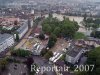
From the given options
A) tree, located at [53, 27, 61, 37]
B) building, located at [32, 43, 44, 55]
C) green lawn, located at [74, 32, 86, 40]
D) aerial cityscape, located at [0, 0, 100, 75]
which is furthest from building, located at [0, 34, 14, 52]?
green lawn, located at [74, 32, 86, 40]

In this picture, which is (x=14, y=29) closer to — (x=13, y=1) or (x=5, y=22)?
(x=5, y=22)

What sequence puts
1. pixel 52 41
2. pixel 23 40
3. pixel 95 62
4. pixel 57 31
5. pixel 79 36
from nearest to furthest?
pixel 95 62, pixel 52 41, pixel 23 40, pixel 57 31, pixel 79 36

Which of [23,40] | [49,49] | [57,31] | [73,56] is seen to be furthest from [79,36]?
[73,56]

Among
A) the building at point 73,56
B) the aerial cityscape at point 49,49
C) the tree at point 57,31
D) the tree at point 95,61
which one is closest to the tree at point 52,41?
the aerial cityscape at point 49,49

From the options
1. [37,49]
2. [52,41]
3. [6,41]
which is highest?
[6,41]

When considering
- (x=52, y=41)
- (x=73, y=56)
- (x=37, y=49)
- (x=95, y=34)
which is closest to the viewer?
(x=73, y=56)

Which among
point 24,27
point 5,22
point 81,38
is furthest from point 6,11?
point 81,38

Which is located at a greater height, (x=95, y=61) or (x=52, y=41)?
(x=95, y=61)

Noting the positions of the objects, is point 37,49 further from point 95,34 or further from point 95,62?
point 95,34

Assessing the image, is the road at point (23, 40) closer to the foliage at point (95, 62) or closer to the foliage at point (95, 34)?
the foliage at point (95, 34)
